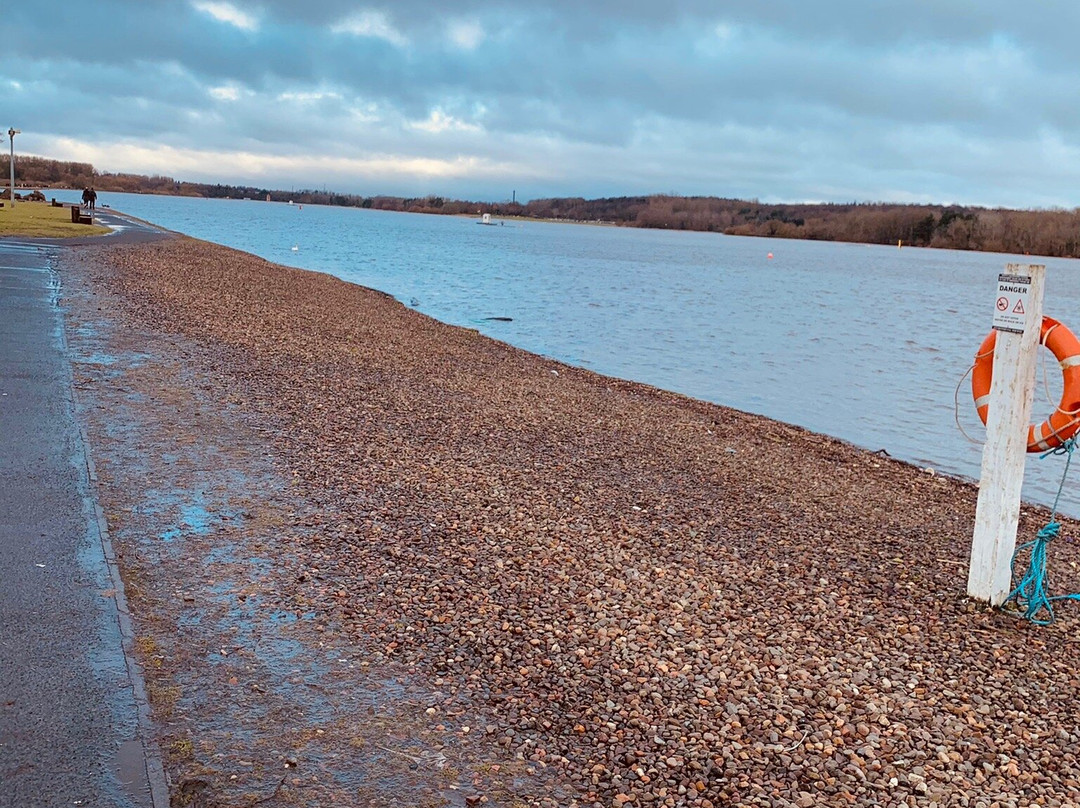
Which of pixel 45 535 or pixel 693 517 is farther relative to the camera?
pixel 693 517

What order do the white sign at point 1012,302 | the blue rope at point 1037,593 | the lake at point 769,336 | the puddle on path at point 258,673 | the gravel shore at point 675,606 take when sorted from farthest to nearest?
the lake at point 769,336 → the blue rope at point 1037,593 → the white sign at point 1012,302 → the gravel shore at point 675,606 → the puddle on path at point 258,673

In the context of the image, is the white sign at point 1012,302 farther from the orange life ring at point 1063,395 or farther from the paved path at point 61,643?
the paved path at point 61,643

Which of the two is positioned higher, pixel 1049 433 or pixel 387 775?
pixel 1049 433

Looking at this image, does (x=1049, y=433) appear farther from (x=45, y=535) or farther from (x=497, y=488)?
(x=45, y=535)

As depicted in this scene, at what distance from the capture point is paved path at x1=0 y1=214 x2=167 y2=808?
3.38 m

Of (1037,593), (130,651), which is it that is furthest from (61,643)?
(1037,593)

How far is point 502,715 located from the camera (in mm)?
4215

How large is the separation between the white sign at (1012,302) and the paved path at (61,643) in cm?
525

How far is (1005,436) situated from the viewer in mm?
5879

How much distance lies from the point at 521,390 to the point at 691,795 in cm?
1057

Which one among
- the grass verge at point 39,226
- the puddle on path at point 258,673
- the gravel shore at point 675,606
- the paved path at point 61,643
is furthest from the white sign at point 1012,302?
the grass verge at point 39,226

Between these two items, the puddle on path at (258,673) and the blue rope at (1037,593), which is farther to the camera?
the blue rope at (1037,593)

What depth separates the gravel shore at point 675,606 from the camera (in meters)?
4.02

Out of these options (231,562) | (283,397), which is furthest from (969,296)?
(231,562)
